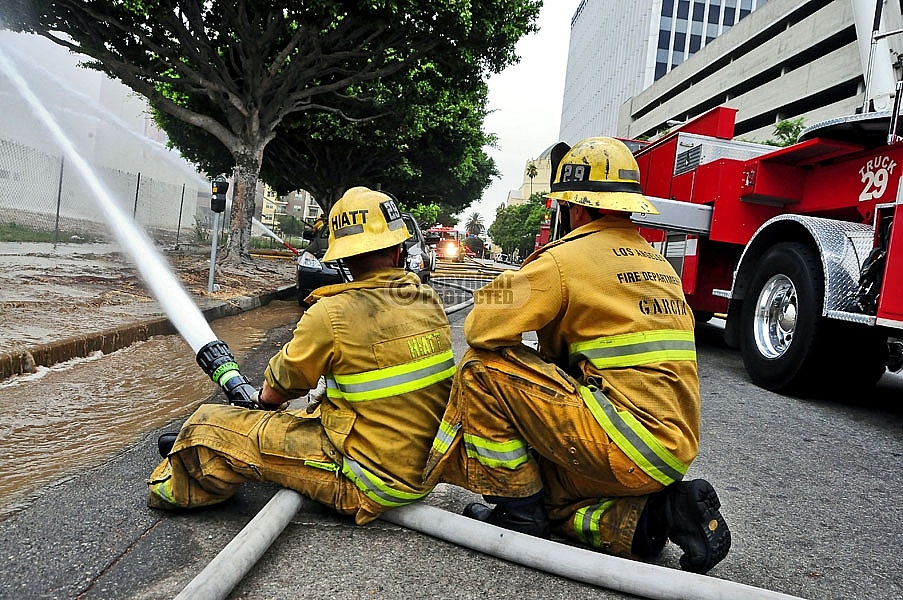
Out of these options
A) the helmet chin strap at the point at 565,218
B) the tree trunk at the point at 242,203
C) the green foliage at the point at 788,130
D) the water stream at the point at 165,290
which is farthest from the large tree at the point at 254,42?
the helmet chin strap at the point at 565,218

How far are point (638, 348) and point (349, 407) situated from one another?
3.27 feet

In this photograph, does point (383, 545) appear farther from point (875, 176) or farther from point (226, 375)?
point (875, 176)

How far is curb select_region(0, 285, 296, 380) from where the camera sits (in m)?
4.25

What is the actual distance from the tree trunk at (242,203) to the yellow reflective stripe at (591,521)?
11.5 metres

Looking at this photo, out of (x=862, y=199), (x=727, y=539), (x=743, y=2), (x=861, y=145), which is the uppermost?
(x=743, y=2)

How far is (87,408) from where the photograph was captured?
3.80 meters

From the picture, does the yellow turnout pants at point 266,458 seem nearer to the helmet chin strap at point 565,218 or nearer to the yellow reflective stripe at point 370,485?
the yellow reflective stripe at point 370,485

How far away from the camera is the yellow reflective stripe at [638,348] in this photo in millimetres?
2098

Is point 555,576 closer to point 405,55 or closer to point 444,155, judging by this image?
point 405,55

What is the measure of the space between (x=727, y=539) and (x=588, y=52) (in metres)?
83.7

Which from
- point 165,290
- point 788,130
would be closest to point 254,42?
point 165,290

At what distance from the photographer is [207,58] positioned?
12109 mm

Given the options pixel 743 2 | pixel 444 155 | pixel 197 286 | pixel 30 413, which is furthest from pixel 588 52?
pixel 30 413

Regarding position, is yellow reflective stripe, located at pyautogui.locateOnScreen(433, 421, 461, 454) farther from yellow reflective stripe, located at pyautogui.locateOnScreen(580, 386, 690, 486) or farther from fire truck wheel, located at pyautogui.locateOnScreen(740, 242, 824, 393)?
fire truck wheel, located at pyautogui.locateOnScreen(740, 242, 824, 393)
